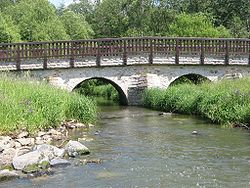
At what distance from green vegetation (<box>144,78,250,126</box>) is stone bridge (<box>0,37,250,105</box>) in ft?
15.4

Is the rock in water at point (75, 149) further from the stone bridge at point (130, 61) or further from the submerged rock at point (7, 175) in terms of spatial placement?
the stone bridge at point (130, 61)

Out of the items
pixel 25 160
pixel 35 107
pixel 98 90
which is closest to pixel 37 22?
pixel 98 90

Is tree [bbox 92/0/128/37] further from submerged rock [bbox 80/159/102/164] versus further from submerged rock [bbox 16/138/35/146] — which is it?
submerged rock [bbox 80/159/102/164]

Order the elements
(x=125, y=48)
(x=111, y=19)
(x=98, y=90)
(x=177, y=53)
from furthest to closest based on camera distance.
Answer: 1. (x=111, y=19)
2. (x=98, y=90)
3. (x=177, y=53)
4. (x=125, y=48)

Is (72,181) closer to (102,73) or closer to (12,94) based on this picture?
(12,94)

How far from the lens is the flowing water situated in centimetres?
1084

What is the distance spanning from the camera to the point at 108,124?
2144cm

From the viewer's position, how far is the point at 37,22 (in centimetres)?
4828

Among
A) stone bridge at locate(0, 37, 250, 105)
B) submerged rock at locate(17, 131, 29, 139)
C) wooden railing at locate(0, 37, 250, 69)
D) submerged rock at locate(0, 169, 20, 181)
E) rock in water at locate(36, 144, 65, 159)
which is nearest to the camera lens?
submerged rock at locate(0, 169, 20, 181)

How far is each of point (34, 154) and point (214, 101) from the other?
11.1 metres

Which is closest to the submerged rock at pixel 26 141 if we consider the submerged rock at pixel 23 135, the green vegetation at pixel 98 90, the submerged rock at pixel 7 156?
the submerged rock at pixel 23 135

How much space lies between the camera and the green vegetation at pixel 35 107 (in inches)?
616

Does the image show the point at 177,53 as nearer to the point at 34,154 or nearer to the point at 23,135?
the point at 23,135

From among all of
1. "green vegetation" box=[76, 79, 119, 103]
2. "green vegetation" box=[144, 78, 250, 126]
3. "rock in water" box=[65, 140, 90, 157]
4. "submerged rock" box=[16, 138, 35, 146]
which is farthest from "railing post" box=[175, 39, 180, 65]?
"rock in water" box=[65, 140, 90, 157]
